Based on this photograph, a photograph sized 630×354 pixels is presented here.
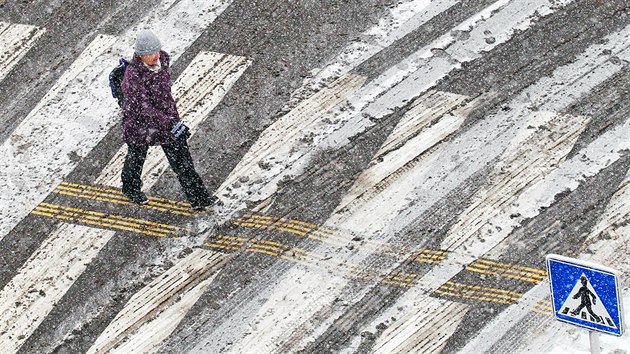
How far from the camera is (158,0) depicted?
1345cm

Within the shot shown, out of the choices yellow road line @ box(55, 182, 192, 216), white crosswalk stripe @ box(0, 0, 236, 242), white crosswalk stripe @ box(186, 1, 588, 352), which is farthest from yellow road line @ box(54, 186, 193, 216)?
Result: white crosswalk stripe @ box(186, 1, 588, 352)

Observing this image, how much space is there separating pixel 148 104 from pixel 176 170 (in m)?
0.67

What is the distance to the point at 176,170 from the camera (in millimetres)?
10727

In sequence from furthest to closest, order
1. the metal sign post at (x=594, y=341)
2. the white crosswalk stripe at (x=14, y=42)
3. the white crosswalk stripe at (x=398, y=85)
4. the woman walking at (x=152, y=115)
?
the white crosswalk stripe at (x=14, y=42) → the white crosswalk stripe at (x=398, y=85) → the woman walking at (x=152, y=115) → the metal sign post at (x=594, y=341)

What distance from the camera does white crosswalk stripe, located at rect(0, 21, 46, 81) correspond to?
12820mm

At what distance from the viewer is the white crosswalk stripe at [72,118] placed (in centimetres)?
1143

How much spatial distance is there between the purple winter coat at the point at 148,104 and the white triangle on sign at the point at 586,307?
12.7ft

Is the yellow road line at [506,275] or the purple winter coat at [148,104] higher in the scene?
the purple winter coat at [148,104]

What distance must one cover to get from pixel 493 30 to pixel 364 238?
119 inches

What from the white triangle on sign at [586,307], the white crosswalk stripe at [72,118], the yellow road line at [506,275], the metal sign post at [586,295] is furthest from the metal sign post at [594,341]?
the white crosswalk stripe at [72,118]

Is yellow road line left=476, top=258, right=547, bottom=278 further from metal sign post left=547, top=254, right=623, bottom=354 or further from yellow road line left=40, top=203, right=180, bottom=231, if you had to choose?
yellow road line left=40, top=203, right=180, bottom=231

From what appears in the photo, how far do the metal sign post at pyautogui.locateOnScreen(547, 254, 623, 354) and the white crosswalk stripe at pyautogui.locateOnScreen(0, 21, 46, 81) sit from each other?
6779mm

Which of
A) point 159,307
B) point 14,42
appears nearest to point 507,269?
point 159,307

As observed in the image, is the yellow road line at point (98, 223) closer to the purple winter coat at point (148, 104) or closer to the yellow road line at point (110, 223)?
the yellow road line at point (110, 223)
